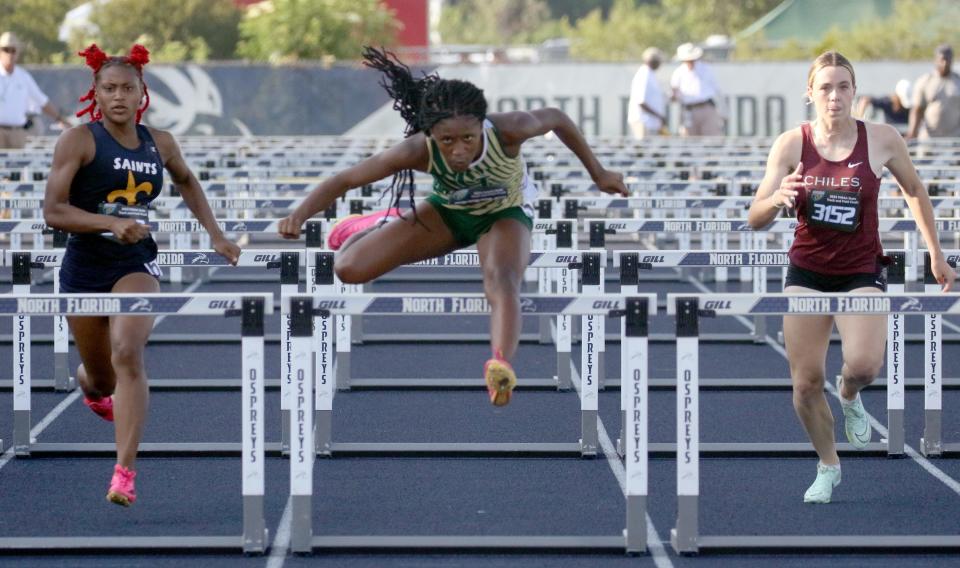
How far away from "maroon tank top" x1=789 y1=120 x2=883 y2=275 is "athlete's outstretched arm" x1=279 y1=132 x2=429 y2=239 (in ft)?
5.12

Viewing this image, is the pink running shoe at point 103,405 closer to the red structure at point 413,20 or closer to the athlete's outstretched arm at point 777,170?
the athlete's outstretched arm at point 777,170

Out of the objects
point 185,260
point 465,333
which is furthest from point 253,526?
point 465,333

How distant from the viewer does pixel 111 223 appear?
7031mm

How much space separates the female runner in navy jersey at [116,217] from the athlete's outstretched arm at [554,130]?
4.37 feet

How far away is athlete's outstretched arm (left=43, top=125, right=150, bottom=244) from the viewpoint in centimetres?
708

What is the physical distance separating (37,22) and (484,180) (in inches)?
2015

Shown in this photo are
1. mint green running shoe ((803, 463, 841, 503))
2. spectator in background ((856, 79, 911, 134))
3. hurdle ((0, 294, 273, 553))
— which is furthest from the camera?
spectator in background ((856, 79, 911, 134))

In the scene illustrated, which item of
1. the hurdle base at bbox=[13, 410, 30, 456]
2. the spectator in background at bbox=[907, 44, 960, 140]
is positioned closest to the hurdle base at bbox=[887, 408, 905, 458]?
the hurdle base at bbox=[13, 410, 30, 456]

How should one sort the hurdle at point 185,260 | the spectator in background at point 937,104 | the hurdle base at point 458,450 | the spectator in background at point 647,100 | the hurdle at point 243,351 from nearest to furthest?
the hurdle at point 243,351 → the hurdle at point 185,260 → the hurdle base at point 458,450 → the spectator in background at point 937,104 → the spectator in background at point 647,100

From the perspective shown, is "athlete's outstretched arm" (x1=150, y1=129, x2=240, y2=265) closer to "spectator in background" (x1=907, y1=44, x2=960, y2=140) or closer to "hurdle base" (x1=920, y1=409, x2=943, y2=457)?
"hurdle base" (x1=920, y1=409, x2=943, y2=457)

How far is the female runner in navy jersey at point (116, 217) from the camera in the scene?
7148mm

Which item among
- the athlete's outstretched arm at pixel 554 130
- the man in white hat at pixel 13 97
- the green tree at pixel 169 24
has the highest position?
the green tree at pixel 169 24

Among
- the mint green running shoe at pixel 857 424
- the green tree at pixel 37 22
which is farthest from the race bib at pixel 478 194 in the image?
the green tree at pixel 37 22

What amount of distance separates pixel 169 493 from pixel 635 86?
15935 mm
